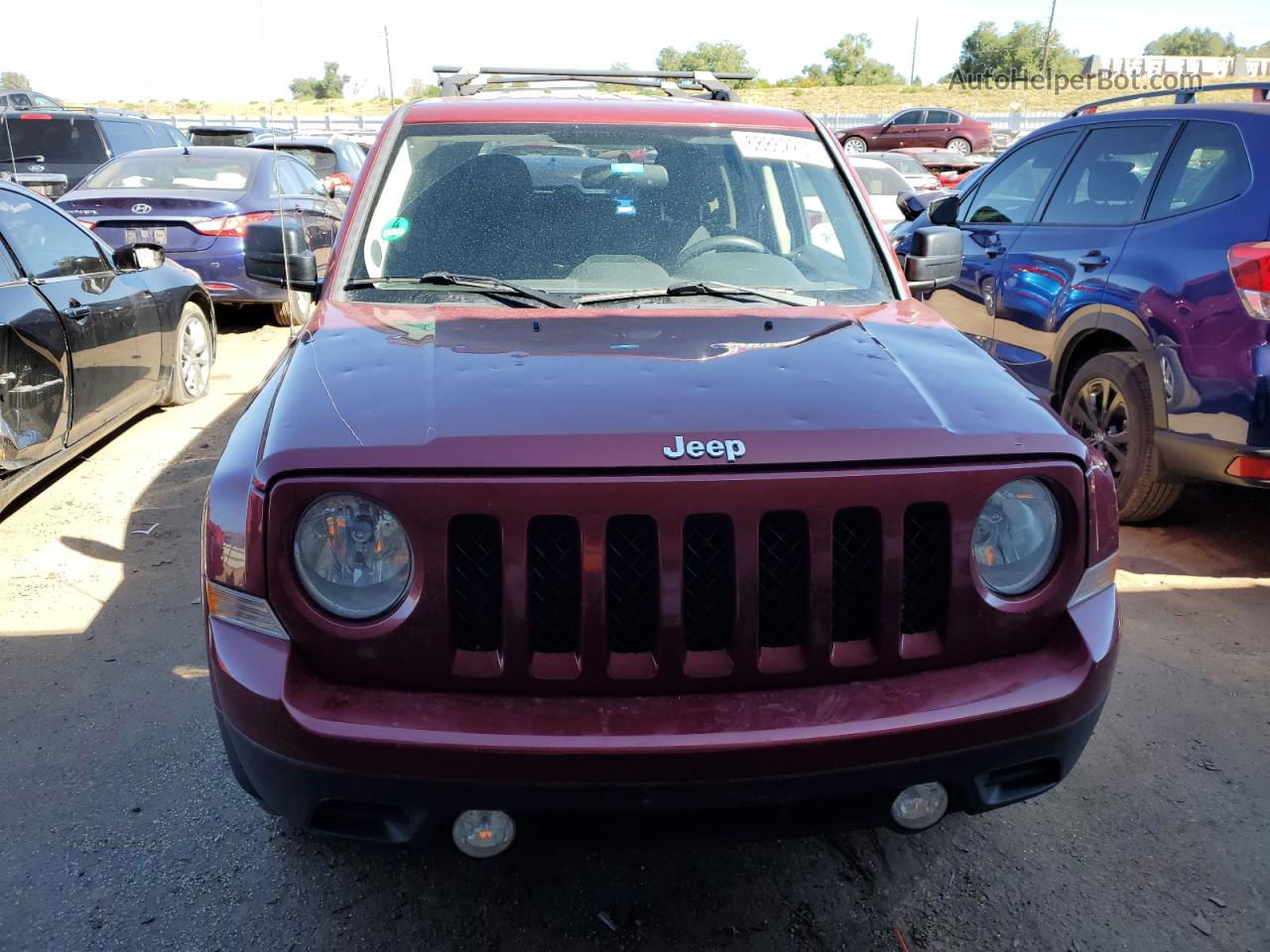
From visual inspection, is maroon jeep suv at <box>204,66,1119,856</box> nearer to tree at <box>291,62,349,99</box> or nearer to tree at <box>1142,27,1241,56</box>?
tree at <box>291,62,349,99</box>

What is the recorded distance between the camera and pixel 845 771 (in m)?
2.02

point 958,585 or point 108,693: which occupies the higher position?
point 958,585

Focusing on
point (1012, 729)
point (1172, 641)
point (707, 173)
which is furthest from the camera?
point (1172, 641)

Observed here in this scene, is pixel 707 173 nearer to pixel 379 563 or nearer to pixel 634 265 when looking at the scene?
pixel 634 265

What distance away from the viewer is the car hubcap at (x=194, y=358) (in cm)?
722

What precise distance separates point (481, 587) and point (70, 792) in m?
1.75

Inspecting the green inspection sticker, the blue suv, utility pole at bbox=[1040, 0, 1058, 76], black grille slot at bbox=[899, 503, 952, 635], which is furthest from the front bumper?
utility pole at bbox=[1040, 0, 1058, 76]

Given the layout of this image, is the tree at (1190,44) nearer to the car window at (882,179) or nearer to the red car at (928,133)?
the red car at (928,133)

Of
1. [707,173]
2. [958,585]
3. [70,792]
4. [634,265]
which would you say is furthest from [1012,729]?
[70,792]

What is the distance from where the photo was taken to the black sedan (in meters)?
4.79

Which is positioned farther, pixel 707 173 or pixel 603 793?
pixel 707 173

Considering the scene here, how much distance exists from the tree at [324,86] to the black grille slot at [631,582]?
74816 millimetres

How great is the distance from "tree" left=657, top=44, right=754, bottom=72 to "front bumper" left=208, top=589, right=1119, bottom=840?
7750 centimetres

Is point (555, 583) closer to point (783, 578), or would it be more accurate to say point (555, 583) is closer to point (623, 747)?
point (623, 747)
